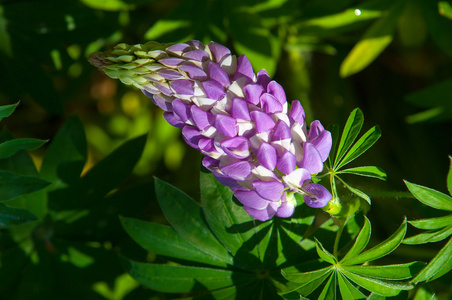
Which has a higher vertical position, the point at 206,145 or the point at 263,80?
the point at 263,80

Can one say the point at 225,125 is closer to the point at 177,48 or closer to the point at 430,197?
the point at 177,48

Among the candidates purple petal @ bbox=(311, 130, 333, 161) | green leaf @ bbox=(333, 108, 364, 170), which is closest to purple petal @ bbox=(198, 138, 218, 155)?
purple petal @ bbox=(311, 130, 333, 161)

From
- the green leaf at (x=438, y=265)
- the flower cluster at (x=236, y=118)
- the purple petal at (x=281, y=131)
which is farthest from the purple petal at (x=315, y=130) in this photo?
the green leaf at (x=438, y=265)

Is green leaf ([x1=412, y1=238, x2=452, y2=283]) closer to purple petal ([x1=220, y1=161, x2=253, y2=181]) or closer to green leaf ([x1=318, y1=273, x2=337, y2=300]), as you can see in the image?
green leaf ([x1=318, y1=273, x2=337, y2=300])

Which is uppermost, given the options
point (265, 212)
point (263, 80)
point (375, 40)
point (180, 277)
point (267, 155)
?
point (263, 80)

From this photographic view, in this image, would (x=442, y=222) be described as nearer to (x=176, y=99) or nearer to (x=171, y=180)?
(x=176, y=99)

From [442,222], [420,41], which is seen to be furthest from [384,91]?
[442,222]

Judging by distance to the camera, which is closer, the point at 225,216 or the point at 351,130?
the point at 351,130

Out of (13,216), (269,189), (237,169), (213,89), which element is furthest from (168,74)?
(13,216)

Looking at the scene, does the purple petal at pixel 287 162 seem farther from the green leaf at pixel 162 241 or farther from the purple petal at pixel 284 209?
the green leaf at pixel 162 241
